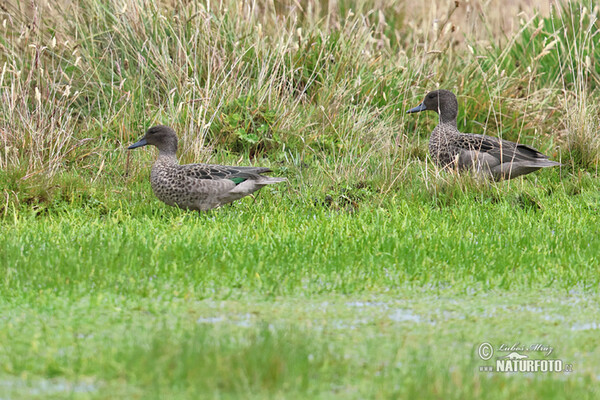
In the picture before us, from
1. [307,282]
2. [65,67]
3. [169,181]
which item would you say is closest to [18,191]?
[169,181]

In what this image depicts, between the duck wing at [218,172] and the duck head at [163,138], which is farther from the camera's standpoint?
the duck head at [163,138]

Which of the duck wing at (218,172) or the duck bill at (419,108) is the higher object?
the duck bill at (419,108)

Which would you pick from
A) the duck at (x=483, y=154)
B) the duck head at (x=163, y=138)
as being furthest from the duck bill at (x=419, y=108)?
the duck head at (x=163, y=138)

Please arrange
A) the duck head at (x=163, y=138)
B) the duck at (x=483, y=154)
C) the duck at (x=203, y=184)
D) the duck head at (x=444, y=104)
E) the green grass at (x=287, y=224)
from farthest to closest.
Result: the duck head at (x=444, y=104)
the duck at (x=483, y=154)
the duck head at (x=163, y=138)
the duck at (x=203, y=184)
the green grass at (x=287, y=224)

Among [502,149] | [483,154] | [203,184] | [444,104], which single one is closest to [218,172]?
[203,184]

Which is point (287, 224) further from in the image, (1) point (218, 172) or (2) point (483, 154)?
(2) point (483, 154)

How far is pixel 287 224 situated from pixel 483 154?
2.42m

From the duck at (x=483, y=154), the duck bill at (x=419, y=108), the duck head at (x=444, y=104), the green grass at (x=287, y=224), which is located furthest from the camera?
the duck bill at (x=419, y=108)

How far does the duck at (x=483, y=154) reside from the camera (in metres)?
8.22

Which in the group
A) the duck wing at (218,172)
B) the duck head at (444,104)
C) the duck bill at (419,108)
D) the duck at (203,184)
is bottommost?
the duck at (203,184)

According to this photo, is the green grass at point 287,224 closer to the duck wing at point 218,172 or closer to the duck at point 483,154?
the duck at point 483,154

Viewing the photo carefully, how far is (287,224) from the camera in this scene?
696 cm

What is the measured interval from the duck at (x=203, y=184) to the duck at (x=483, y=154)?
2.02 metres

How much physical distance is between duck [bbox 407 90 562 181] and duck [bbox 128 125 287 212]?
202 cm
